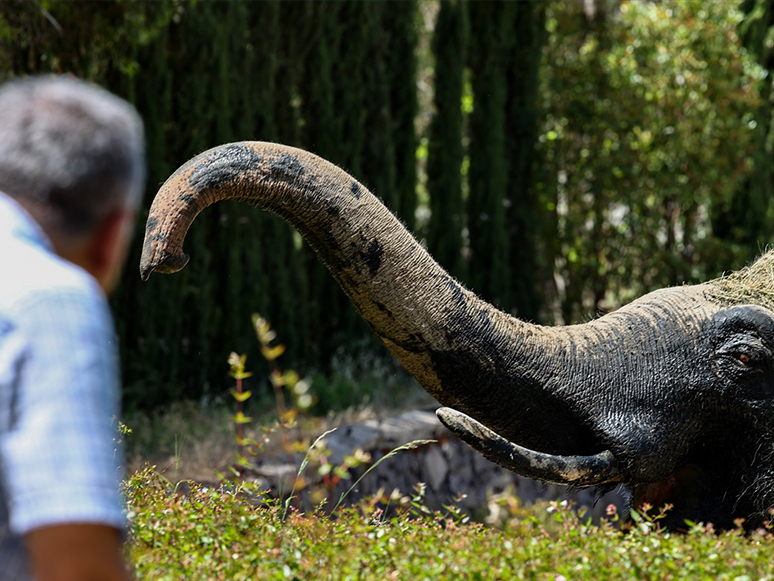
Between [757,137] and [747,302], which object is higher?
[757,137]

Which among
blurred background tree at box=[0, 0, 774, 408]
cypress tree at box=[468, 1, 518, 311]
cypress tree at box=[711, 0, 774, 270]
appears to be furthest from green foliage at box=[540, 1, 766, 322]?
cypress tree at box=[468, 1, 518, 311]

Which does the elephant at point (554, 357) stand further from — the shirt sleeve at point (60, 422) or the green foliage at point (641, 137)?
the green foliage at point (641, 137)

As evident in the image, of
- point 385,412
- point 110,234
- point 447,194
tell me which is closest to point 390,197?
point 447,194

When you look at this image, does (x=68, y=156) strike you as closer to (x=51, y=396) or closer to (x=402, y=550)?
(x=51, y=396)

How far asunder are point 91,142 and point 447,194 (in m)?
8.40

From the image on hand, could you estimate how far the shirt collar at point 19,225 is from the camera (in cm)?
125

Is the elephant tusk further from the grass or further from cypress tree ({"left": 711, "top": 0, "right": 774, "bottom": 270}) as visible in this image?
cypress tree ({"left": 711, "top": 0, "right": 774, "bottom": 270})

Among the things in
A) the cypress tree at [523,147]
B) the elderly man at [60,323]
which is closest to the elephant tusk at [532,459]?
the elderly man at [60,323]

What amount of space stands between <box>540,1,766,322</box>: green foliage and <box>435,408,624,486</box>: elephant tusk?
25.0 feet

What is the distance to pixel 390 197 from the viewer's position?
29.3 ft

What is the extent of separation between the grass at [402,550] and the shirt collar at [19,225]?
3.60ft

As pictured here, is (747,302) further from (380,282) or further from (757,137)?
(757,137)

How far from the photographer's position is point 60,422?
1.14 metres

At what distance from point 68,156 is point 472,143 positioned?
8927 mm
